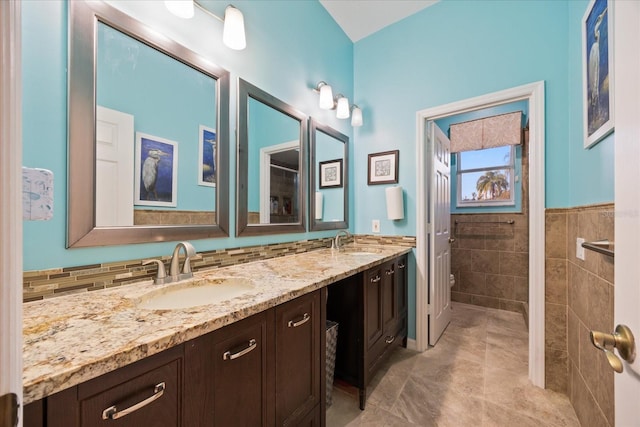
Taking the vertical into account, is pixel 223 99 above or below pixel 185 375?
above

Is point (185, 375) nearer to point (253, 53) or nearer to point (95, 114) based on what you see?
point (95, 114)

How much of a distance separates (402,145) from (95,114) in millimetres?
2096

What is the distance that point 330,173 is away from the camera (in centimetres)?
229

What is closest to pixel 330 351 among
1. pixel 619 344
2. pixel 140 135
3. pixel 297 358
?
pixel 297 358

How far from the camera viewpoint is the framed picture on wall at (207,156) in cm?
133

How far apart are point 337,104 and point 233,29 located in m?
1.11

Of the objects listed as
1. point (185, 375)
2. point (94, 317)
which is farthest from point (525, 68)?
point (94, 317)

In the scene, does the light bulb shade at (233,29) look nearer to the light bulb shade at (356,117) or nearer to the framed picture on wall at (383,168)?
the light bulb shade at (356,117)

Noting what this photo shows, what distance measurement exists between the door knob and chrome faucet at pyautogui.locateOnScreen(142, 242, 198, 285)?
1244mm

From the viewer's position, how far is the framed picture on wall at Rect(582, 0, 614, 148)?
1048mm

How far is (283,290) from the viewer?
3.28ft

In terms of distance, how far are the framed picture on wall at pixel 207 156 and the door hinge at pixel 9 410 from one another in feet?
3.68

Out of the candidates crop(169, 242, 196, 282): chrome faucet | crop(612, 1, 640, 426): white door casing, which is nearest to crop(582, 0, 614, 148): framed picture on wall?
crop(612, 1, 640, 426): white door casing

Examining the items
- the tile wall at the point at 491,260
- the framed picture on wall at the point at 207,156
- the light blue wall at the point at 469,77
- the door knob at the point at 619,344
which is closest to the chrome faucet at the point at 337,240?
the light blue wall at the point at 469,77
